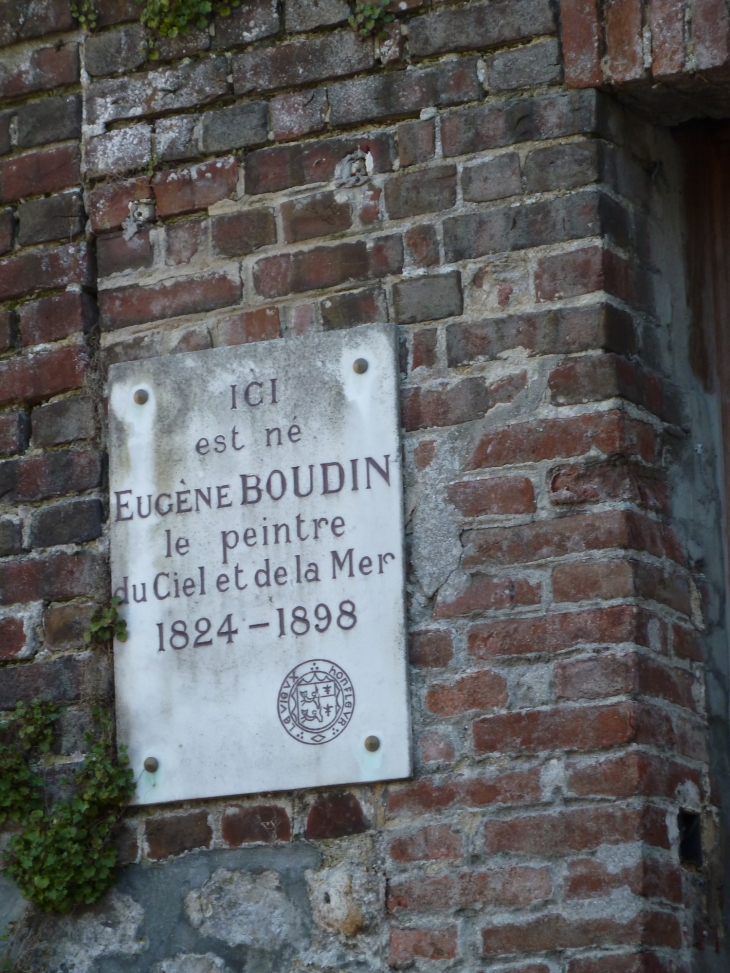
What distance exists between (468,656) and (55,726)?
847mm

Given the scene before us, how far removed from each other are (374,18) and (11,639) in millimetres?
1425

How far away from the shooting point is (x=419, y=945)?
2.97m

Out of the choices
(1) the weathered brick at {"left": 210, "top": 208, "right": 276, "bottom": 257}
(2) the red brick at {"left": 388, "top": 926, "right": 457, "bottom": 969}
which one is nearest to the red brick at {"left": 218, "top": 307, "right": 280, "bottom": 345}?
(1) the weathered brick at {"left": 210, "top": 208, "right": 276, "bottom": 257}

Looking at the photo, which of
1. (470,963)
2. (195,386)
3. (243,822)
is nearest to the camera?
(470,963)

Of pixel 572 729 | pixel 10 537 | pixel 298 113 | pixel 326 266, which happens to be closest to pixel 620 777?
pixel 572 729

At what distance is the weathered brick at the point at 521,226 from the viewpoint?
3.15 metres

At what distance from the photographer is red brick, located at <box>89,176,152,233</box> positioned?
3.48 m

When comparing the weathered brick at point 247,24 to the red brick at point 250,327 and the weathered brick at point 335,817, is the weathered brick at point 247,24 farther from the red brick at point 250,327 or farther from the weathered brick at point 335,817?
the weathered brick at point 335,817

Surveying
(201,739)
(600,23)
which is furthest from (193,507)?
(600,23)

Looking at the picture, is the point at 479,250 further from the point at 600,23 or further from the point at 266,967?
the point at 266,967

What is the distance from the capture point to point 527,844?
9.66ft

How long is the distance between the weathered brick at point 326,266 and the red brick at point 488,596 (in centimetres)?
64

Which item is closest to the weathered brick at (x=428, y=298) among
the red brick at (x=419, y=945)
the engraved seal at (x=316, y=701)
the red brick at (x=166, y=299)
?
the red brick at (x=166, y=299)

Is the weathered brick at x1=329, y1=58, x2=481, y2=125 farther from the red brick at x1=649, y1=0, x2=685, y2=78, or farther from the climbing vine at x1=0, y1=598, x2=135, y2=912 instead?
the climbing vine at x1=0, y1=598, x2=135, y2=912
